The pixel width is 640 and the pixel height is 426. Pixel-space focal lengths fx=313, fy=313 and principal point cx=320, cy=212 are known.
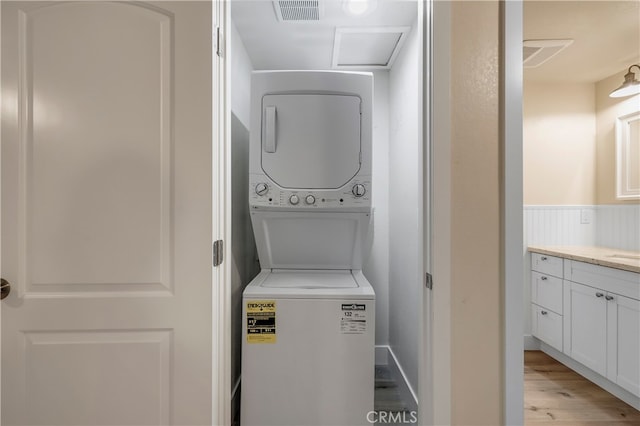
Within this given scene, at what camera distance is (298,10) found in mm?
1823

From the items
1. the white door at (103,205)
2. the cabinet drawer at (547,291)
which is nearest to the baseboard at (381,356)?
the cabinet drawer at (547,291)

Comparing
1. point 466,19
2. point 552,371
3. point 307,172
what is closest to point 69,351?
point 307,172

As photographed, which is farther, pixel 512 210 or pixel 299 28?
pixel 299 28

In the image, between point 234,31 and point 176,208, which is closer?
point 176,208

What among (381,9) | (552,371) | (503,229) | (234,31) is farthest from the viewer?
(552,371)

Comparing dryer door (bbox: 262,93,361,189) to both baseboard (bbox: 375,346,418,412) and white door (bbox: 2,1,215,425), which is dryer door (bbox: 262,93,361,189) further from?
baseboard (bbox: 375,346,418,412)

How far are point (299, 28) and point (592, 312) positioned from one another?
9.42 feet

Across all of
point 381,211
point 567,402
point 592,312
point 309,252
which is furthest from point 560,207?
point 309,252

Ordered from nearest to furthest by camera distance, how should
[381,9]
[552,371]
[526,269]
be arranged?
[381,9] → [552,371] → [526,269]

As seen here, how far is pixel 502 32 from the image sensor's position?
1122mm

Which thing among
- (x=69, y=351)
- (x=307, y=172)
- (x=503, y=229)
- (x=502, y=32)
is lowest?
(x=69, y=351)

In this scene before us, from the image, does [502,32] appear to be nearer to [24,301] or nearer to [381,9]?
[381,9]

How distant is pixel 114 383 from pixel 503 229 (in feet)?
5.01

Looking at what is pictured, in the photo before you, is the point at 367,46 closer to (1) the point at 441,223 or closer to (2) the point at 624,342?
(1) the point at 441,223
